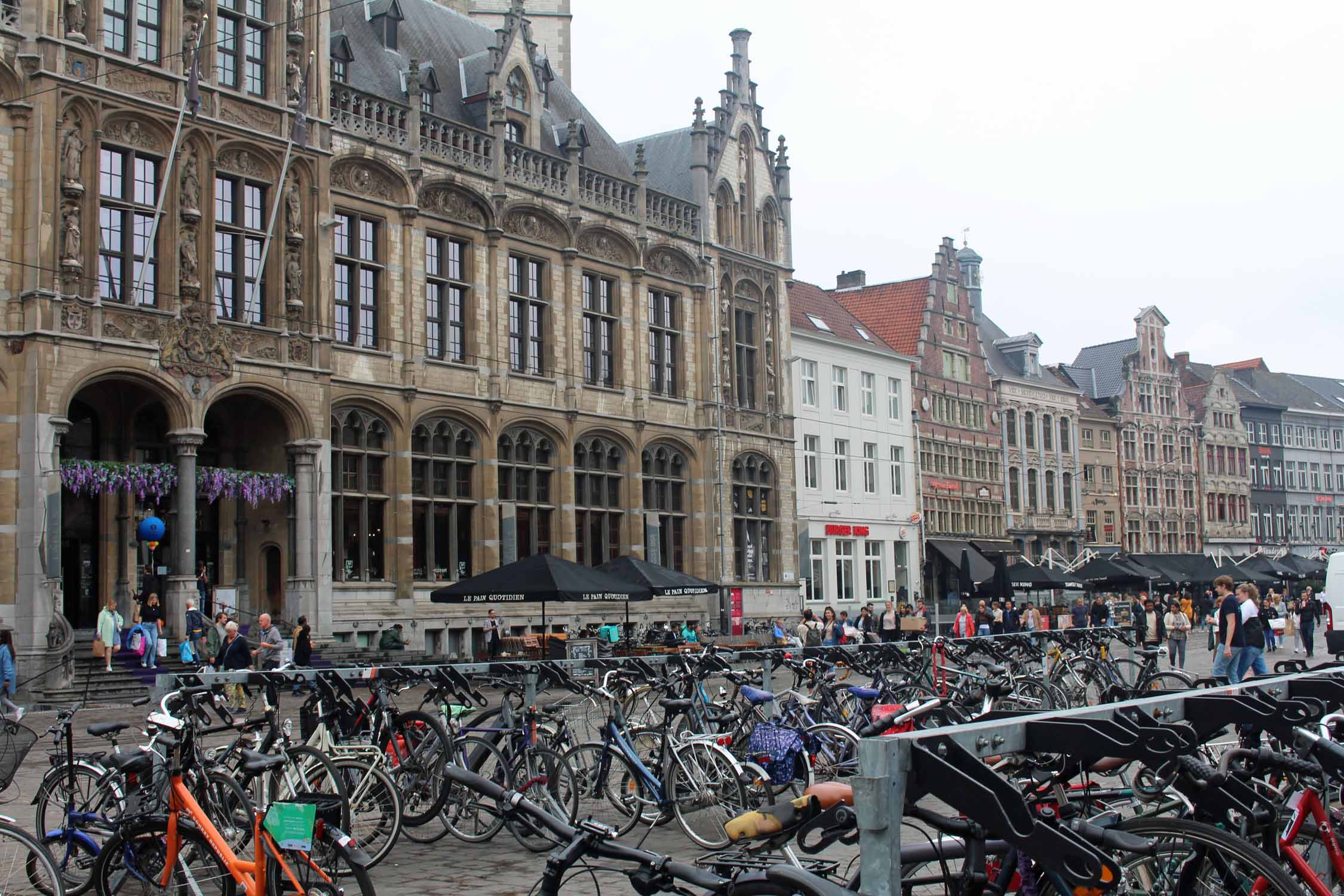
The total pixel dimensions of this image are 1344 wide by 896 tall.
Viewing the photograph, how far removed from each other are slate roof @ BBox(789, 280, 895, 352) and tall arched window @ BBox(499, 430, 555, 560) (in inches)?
510

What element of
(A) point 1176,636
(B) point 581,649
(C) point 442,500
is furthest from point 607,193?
(A) point 1176,636

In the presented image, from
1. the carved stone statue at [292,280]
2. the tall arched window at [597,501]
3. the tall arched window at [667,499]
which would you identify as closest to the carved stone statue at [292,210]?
the carved stone statue at [292,280]

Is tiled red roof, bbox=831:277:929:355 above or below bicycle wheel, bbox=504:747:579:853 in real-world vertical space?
above

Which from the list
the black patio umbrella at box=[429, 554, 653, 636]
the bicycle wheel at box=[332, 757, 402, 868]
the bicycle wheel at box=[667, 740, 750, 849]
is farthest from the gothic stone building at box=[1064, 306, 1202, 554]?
the bicycle wheel at box=[332, 757, 402, 868]

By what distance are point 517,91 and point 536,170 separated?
6.75 ft

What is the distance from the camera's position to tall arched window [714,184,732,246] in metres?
37.4

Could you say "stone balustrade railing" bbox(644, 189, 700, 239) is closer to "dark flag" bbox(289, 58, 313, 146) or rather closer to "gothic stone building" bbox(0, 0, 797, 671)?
"gothic stone building" bbox(0, 0, 797, 671)

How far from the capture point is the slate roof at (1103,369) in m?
64.0

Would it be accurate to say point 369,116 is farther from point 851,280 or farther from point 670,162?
point 851,280

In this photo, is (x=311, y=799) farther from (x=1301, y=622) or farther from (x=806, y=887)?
(x=1301, y=622)

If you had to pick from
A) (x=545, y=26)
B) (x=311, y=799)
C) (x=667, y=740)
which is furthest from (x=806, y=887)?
(x=545, y=26)

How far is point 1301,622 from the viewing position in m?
32.6

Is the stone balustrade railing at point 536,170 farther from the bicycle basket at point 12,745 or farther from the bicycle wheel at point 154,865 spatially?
the bicycle wheel at point 154,865

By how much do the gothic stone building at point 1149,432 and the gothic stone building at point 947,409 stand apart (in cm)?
1198
